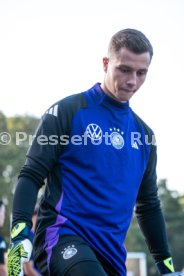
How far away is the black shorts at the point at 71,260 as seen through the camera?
12.8ft

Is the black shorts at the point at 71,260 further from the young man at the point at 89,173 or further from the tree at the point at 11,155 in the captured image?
the tree at the point at 11,155

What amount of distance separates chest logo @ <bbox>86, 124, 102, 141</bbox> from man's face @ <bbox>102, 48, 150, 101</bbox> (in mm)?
288

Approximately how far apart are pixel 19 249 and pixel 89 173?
72 cm

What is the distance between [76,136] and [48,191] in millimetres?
413

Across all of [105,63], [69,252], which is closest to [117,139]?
[105,63]

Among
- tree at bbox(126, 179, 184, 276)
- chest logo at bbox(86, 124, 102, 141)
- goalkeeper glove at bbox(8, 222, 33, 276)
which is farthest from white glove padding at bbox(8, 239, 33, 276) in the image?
tree at bbox(126, 179, 184, 276)

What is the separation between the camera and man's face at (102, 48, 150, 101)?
455 cm

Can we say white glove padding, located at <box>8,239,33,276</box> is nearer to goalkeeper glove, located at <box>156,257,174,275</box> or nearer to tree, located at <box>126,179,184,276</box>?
goalkeeper glove, located at <box>156,257,174,275</box>

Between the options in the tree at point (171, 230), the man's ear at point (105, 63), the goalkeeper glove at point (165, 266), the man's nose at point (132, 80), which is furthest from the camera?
the tree at point (171, 230)

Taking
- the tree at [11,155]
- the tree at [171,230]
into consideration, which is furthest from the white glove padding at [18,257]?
the tree at [171,230]

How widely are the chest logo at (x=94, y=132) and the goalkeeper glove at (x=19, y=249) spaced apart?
0.78 metres

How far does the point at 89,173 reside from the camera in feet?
14.5

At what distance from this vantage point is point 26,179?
436cm

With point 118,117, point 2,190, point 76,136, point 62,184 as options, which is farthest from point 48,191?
point 2,190
